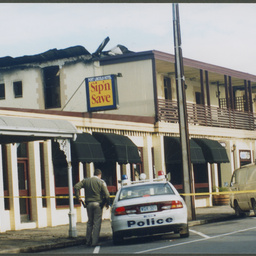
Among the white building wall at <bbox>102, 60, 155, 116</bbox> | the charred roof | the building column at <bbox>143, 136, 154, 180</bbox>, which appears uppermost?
the charred roof

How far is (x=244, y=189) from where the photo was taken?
24031 millimetres

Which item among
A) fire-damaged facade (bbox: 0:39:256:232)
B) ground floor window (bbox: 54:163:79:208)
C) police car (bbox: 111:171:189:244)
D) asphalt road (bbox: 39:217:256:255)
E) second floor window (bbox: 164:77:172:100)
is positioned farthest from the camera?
second floor window (bbox: 164:77:172:100)

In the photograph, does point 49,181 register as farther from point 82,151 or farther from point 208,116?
point 208,116

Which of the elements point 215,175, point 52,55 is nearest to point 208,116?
point 215,175

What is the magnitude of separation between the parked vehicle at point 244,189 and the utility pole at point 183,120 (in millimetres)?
1971

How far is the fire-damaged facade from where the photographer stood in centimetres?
2345

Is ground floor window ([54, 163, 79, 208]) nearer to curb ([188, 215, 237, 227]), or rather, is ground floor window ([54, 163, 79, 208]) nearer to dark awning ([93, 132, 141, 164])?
dark awning ([93, 132, 141, 164])

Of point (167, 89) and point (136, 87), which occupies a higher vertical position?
point (167, 89)

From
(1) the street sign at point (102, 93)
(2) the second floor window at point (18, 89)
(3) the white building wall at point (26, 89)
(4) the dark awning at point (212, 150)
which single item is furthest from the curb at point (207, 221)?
(2) the second floor window at point (18, 89)

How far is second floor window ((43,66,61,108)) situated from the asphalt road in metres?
16.9

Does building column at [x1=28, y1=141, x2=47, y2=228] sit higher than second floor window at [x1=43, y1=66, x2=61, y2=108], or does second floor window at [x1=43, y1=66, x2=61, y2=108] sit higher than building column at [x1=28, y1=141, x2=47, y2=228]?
second floor window at [x1=43, y1=66, x2=61, y2=108]

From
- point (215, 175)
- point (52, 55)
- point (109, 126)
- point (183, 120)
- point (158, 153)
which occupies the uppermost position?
point (52, 55)

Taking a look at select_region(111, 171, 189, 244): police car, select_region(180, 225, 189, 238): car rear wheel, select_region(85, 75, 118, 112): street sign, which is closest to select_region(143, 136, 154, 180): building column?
select_region(85, 75, 118, 112): street sign

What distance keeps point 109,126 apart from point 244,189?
A: 6360 mm
